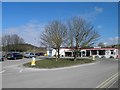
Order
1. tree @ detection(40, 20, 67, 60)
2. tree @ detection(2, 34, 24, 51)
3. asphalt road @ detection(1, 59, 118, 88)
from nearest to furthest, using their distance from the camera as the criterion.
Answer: asphalt road @ detection(1, 59, 118, 88), tree @ detection(40, 20, 67, 60), tree @ detection(2, 34, 24, 51)

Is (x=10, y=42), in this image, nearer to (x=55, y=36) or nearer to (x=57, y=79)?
(x=55, y=36)

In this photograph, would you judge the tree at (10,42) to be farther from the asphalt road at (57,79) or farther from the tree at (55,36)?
the asphalt road at (57,79)

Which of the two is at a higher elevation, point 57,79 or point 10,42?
point 10,42

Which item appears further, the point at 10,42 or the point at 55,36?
the point at 10,42

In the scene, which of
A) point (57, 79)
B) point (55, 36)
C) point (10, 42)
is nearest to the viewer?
point (57, 79)

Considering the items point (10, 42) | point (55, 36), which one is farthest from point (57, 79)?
point (10, 42)

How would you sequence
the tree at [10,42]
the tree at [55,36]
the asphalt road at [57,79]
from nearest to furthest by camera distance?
1. the asphalt road at [57,79]
2. the tree at [55,36]
3. the tree at [10,42]

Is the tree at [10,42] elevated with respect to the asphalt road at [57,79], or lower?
elevated

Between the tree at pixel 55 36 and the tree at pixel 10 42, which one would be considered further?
the tree at pixel 10 42

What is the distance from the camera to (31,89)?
1096 centimetres

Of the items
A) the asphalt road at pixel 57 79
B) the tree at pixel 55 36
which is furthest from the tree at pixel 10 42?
the asphalt road at pixel 57 79

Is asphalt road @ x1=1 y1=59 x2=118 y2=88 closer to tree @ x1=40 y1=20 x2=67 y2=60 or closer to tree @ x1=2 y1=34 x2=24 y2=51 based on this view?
tree @ x1=40 y1=20 x2=67 y2=60

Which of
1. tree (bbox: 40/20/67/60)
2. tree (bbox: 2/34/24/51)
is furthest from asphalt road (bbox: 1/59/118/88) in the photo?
tree (bbox: 2/34/24/51)

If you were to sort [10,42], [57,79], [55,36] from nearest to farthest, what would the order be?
[57,79], [55,36], [10,42]
